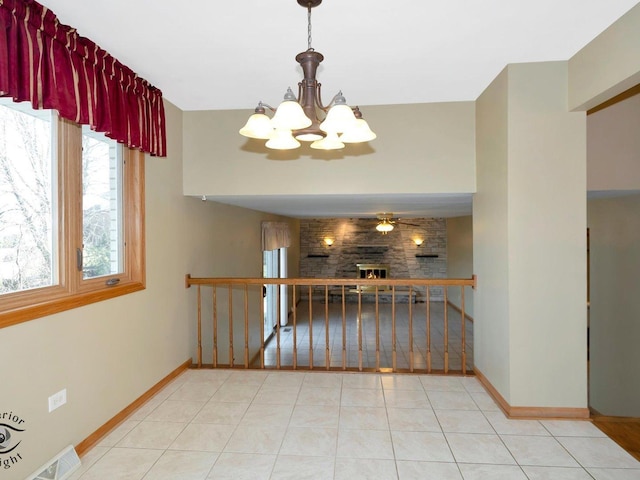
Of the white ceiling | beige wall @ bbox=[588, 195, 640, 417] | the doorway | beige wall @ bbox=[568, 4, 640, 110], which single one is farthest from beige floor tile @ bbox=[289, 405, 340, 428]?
the doorway

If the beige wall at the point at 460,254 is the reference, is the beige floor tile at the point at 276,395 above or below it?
below

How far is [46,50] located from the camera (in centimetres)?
180

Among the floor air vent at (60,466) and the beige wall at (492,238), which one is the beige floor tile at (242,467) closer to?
the floor air vent at (60,466)

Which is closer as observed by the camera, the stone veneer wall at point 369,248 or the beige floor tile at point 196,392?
the beige floor tile at point 196,392

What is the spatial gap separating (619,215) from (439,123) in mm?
2391

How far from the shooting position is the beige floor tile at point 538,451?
6.79 ft

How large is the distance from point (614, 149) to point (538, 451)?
255cm

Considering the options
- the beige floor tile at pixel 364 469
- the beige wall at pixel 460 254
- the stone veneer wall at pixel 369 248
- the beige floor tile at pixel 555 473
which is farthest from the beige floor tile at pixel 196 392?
the stone veneer wall at pixel 369 248

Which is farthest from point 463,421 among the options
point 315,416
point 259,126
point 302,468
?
point 259,126

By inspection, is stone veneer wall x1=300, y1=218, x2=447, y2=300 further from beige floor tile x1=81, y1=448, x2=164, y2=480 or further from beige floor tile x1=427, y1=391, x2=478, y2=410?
beige floor tile x1=81, y1=448, x2=164, y2=480

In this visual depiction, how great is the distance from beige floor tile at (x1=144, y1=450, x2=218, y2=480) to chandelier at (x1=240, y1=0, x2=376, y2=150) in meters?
1.75

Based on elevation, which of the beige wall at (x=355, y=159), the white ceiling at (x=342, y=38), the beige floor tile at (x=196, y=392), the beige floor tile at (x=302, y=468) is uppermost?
the white ceiling at (x=342, y=38)

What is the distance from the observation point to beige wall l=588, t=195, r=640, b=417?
3807 millimetres

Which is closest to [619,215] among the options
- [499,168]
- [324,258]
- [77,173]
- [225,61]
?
[499,168]
